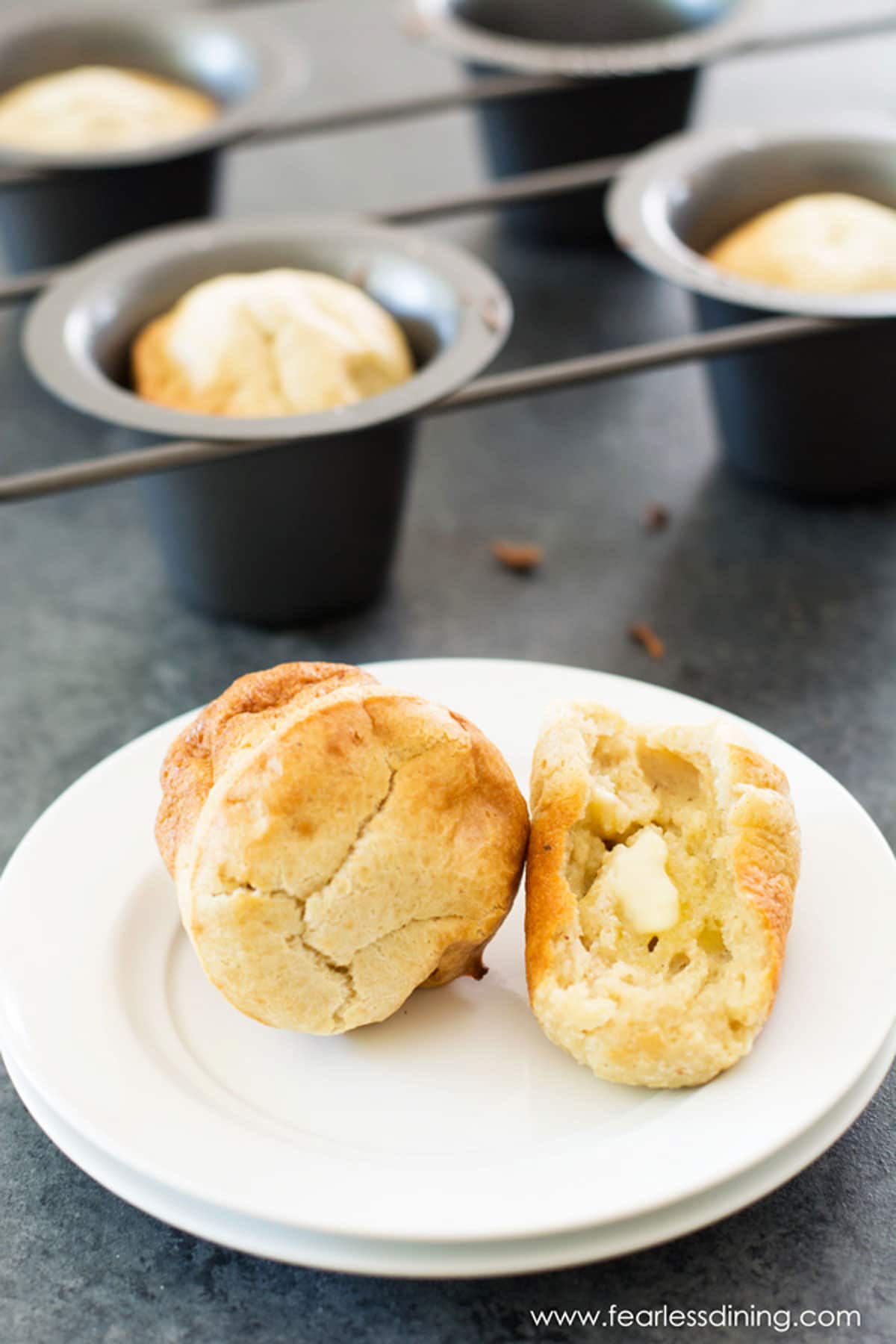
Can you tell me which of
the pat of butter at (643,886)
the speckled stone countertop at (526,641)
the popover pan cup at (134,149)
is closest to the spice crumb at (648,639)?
the speckled stone countertop at (526,641)

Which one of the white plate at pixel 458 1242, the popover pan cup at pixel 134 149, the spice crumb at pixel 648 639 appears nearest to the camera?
the white plate at pixel 458 1242

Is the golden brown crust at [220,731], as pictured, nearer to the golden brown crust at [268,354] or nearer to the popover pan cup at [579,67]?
the golden brown crust at [268,354]

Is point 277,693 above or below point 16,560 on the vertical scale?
above

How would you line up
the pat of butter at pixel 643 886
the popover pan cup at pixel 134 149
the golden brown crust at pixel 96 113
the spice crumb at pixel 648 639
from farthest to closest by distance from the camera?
the golden brown crust at pixel 96 113, the popover pan cup at pixel 134 149, the spice crumb at pixel 648 639, the pat of butter at pixel 643 886

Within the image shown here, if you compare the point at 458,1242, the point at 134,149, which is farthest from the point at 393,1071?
the point at 134,149

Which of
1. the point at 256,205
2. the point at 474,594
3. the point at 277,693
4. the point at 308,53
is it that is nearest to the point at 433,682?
the point at 277,693

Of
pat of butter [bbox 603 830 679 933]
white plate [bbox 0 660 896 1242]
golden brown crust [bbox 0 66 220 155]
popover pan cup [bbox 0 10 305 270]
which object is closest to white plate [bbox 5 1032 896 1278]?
white plate [bbox 0 660 896 1242]

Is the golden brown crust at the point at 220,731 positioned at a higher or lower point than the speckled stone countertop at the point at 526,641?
higher

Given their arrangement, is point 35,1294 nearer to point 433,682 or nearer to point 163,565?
point 433,682
